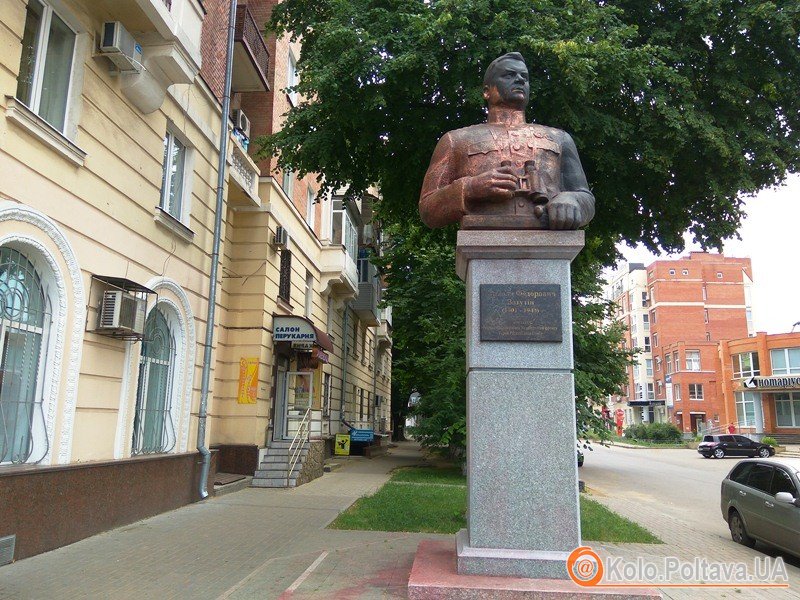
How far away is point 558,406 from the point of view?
5.02 meters

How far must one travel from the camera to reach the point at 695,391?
207 feet

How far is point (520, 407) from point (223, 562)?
3.99 m

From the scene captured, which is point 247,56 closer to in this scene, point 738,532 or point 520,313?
point 520,313

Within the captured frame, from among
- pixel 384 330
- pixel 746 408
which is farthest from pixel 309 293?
pixel 746 408

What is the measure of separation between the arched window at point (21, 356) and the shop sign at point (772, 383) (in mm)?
51835

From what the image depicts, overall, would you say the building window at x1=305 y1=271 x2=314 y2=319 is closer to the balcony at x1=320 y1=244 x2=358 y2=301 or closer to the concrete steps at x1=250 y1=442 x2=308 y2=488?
the balcony at x1=320 y1=244 x2=358 y2=301

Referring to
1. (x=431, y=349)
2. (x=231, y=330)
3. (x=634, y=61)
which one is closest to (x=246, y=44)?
(x=231, y=330)

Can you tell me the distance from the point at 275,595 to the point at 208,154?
923 cm

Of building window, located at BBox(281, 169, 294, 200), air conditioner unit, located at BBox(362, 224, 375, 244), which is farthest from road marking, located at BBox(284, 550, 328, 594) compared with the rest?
air conditioner unit, located at BBox(362, 224, 375, 244)

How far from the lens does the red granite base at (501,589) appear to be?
4.24 metres

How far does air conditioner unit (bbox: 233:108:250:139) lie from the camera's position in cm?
1517

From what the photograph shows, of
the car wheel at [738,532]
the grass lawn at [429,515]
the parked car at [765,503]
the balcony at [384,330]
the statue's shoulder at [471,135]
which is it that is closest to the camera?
the statue's shoulder at [471,135]

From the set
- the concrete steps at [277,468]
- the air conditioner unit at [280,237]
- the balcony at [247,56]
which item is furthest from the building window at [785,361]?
the balcony at [247,56]

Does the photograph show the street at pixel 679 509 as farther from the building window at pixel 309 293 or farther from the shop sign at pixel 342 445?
the building window at pixel 309 293
